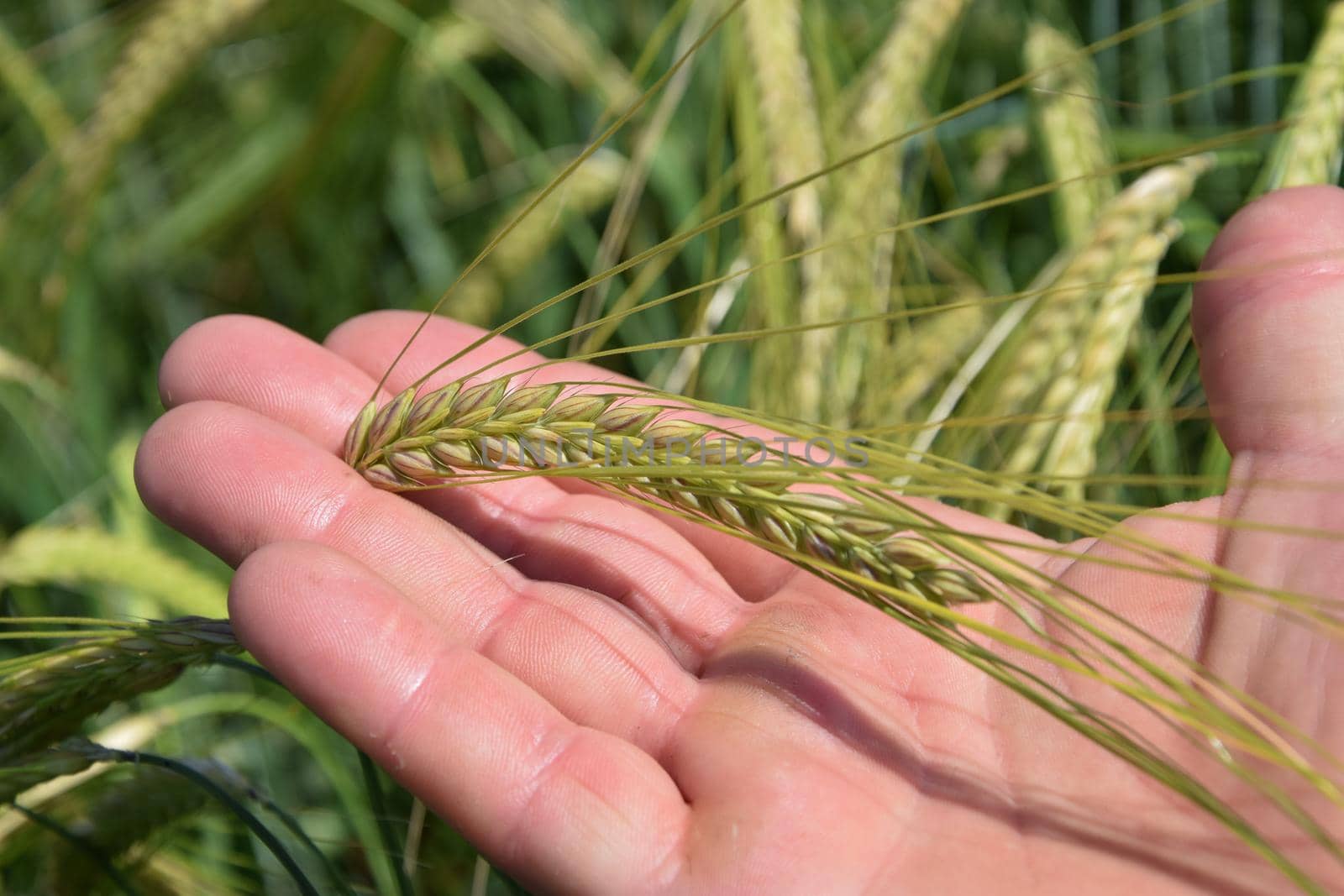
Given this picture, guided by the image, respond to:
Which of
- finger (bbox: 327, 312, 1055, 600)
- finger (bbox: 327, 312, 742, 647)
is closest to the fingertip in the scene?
finger (bbox: 327, 312, 1055, 600)

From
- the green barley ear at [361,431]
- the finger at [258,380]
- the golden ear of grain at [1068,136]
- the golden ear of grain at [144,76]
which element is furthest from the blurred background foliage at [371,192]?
the green barley ear at [361,431]

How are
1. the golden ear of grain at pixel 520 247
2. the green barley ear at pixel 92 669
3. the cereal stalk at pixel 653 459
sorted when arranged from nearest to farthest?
1. the cereal stalk at pixel 653 459
2. the green barley ear at pixel 92 669
3. the golden ear of grain at pixel 520 247

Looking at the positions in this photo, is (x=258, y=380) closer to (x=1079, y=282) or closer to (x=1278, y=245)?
(x=1079, y=282)

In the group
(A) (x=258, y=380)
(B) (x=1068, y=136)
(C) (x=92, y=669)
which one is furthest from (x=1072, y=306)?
(C) (x=92, y=669)

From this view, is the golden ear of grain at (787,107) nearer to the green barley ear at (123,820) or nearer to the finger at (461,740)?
the finger at (461,740)

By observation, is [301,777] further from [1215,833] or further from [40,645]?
[1215,833]

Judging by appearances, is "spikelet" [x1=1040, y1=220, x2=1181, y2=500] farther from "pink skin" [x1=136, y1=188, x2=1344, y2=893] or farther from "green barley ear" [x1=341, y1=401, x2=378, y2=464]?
"green barley ear" [x1=341, y1=401, x2=378, y2=464]

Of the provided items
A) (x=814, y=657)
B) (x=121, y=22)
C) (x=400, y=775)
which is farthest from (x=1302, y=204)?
(x=121, y=22)
